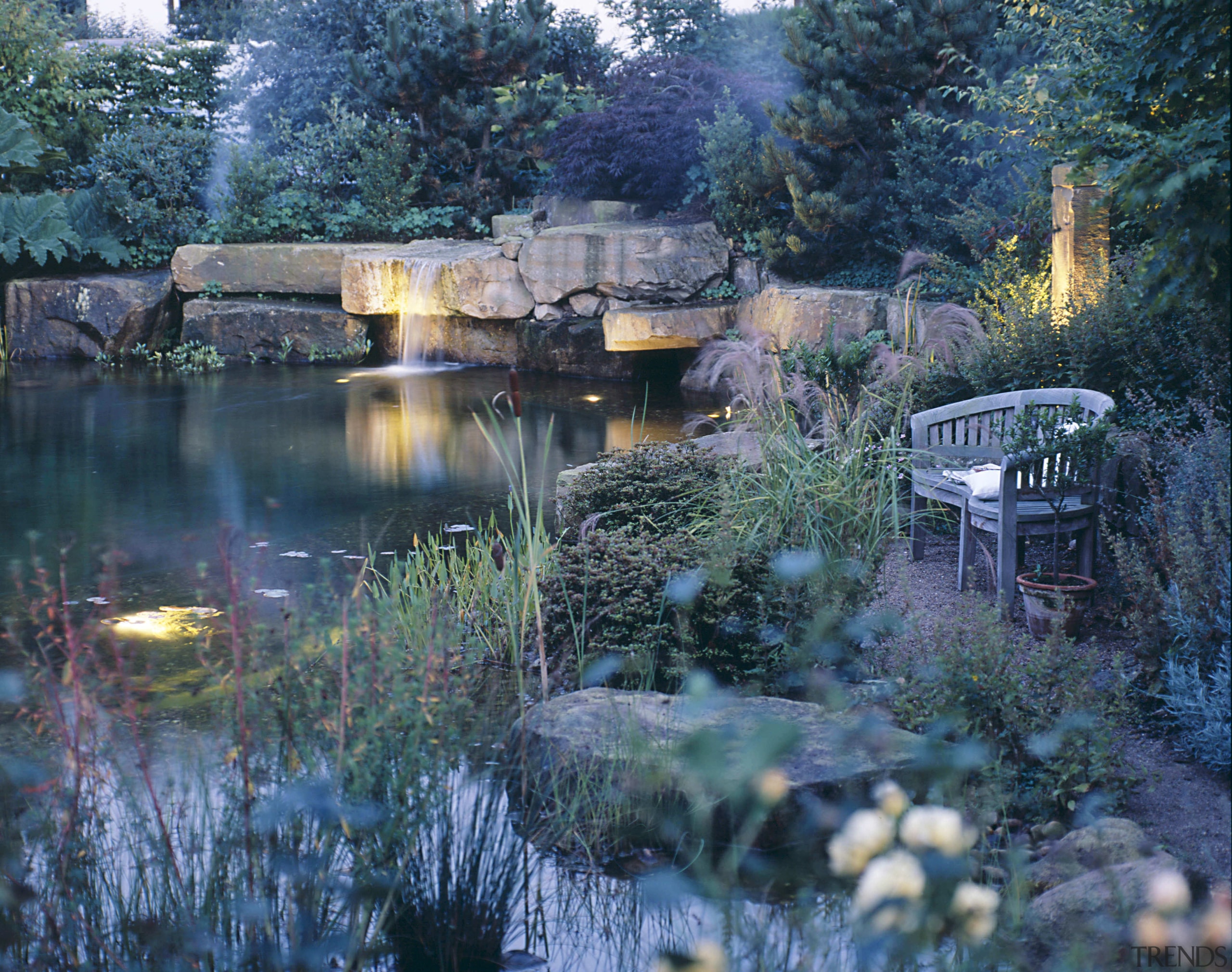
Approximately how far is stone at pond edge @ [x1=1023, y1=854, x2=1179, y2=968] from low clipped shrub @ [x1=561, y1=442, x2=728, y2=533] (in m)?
2.50

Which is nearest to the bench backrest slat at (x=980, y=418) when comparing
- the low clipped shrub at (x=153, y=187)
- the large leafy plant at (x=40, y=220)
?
the low clipped shrub at (x=153, y=187)

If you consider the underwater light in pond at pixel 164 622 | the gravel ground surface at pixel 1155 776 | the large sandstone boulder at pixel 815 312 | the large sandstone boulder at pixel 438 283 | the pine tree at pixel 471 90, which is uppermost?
the pine tree at pixel 471 90

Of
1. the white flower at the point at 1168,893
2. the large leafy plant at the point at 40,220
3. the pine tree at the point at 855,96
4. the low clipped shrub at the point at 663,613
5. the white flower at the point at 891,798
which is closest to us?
the white flower at the point at 1168,893

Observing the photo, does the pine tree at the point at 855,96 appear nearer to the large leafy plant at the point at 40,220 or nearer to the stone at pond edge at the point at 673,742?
the stone at pond edge at the point at 673,742

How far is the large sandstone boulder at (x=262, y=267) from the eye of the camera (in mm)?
13594

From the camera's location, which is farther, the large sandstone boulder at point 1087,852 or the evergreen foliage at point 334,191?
the evergreen foliage at point 334,191

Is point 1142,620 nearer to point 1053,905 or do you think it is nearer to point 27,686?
point 1053,905

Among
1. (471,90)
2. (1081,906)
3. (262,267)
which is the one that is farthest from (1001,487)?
(471,90)

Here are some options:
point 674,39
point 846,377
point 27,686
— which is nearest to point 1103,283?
point 846,377

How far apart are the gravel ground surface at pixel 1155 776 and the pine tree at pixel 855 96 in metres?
7.06

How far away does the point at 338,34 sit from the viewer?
1653 centimetres

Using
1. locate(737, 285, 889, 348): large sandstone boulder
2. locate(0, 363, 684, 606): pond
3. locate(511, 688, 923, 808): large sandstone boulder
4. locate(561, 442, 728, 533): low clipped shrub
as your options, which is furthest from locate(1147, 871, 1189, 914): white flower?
locate(737, 285, 889, 348): large sandstone boulder

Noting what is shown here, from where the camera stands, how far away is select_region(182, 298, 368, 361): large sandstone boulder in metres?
13.4

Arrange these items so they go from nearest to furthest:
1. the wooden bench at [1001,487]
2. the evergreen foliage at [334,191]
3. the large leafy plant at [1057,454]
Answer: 1. the large leafy plant at [1057,454]
2. the wooden bench at [1001,487]
3. the evergreen foliage at [334,191]
